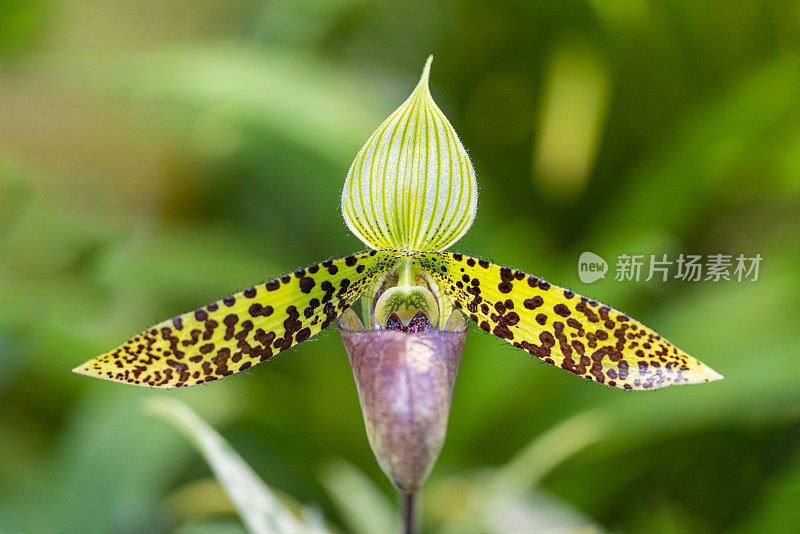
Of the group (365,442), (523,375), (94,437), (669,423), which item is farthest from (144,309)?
(669,423)

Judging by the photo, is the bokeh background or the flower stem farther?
the bokeh background

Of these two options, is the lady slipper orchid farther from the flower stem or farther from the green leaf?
the green leaf

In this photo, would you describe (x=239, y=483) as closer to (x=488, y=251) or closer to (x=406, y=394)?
(x=406, y=394)

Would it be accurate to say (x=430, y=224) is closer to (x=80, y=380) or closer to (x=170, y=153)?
(x=80, y=380)

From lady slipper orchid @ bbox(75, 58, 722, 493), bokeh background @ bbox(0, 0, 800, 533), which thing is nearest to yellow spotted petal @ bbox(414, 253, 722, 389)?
lady slipper orchid @ bbox(75, 58, 722, 493)

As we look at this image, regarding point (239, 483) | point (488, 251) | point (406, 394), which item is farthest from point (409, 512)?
point (488, 251)
